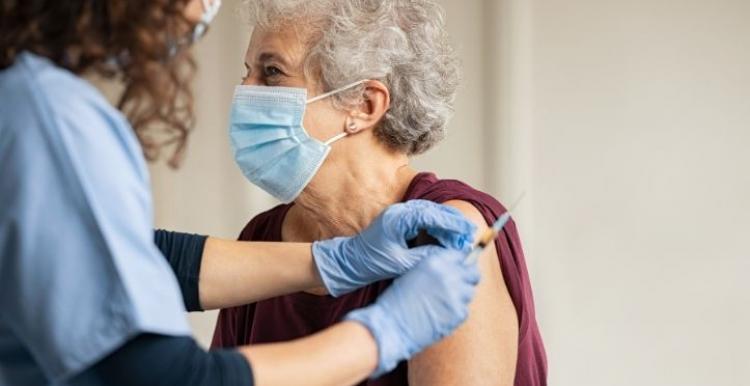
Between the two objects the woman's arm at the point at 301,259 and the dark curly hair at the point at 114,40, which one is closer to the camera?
the dark curly hair at the point at 114,40

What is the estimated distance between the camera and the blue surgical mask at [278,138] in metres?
1.69

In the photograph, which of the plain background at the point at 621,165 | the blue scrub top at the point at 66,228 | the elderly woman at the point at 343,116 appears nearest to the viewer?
the blue scrub top at the point at 66,228

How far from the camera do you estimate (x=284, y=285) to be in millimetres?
1562

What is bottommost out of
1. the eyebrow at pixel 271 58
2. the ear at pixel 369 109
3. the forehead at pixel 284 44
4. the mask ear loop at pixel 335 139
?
the mask ear loop at pixel 335 139

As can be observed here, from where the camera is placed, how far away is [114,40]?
96cm

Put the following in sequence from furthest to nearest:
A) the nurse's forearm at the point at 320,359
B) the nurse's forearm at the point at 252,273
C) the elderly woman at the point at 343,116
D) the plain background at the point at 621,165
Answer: the plain background at the point at 621,165 < the elderly woman at the point at 343,116 < the nurse's forearm at the point at 252,273 < the nurse's forearm at the point at 320,359

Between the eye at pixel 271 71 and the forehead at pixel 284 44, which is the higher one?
the forehead at pixel 284 44

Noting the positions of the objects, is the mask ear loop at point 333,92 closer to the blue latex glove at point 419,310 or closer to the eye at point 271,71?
the eye at point 271,71

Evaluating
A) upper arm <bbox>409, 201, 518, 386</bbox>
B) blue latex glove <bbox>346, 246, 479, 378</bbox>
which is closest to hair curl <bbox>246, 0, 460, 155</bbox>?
upper arm <bbox>409, 201, 518, 386</bbox>

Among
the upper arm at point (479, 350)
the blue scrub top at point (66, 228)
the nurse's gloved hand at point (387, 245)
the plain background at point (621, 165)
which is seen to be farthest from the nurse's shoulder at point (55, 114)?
the plain background at point (621, 165)

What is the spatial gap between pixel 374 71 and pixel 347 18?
105 millimetres

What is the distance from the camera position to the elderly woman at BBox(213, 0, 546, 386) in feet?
5.54

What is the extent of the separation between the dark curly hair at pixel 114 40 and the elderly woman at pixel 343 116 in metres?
0.68

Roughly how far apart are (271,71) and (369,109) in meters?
0.19
